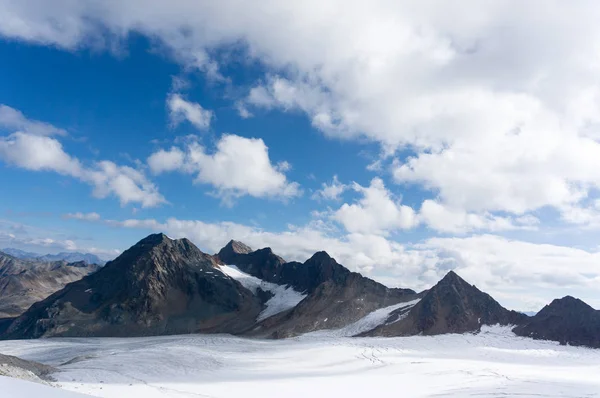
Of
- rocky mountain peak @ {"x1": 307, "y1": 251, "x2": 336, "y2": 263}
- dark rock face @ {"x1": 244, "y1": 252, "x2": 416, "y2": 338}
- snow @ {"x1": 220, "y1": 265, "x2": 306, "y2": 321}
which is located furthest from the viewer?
rocky mountain peak @ {"x1": 307, "y1": 251, "x2": 336, "y2": 263}

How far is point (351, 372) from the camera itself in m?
54.2

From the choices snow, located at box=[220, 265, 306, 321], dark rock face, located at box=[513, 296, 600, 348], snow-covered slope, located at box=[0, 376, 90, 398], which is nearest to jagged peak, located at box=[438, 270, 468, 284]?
dark rock face, located at box=[513, 296, 600, 348]

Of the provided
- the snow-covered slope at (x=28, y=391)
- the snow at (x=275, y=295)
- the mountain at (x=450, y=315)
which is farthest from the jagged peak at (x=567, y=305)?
the snow-covered slope at (x=28, y=391)

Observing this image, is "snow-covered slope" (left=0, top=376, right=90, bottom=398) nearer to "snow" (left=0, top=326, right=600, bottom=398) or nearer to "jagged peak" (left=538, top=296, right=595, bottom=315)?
"snow" (left=0, top=326, right=600, bottom=398)

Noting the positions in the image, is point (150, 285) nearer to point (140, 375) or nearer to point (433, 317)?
point (433, 317)

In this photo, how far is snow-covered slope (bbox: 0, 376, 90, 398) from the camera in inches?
290

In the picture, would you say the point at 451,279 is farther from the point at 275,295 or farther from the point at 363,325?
the point at 275,295

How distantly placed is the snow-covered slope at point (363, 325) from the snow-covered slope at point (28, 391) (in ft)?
343

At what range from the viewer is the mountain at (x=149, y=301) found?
139250mm

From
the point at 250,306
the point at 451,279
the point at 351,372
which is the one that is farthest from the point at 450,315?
the point at 250,306

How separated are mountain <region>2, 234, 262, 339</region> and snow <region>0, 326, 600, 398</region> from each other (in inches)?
2205

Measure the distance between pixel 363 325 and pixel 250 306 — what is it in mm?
64715

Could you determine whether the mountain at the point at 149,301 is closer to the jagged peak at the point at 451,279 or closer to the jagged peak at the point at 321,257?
the jagged peak at the point at 321,257

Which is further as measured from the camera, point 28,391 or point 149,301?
point 149,301
